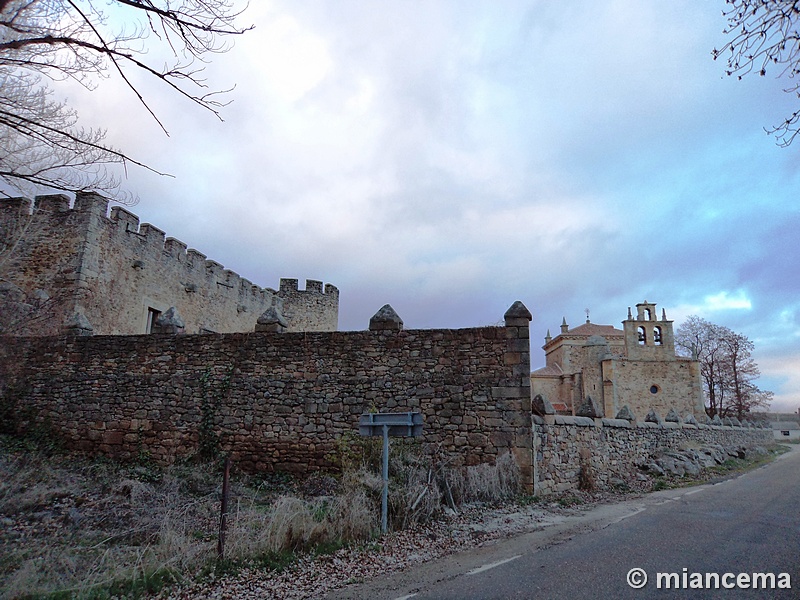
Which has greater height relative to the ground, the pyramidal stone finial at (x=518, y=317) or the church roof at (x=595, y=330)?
the church roof at (x=595, y=330)

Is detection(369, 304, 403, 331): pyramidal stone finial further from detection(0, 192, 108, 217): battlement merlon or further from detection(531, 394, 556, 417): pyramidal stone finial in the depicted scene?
detection(0, 192, 108, 217): battlement merlon

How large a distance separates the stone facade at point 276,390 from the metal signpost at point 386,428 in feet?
9.95

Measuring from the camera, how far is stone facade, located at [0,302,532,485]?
10617 mm

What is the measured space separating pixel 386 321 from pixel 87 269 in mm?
9189

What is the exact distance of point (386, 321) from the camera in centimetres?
1146

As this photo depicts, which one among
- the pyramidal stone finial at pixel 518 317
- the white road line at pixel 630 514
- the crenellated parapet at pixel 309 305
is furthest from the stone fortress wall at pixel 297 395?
the crenellated parapet at pixel 309 305

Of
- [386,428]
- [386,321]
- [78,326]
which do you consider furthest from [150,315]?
[386,428]

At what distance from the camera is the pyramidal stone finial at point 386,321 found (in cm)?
1144

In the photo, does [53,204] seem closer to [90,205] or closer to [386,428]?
[90,205]

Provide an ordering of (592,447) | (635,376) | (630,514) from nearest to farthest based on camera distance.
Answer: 1. (630,514)
2. (592,447)
3. (635,376)

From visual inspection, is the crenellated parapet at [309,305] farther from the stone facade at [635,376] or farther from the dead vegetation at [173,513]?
the stone facade at [635,376]

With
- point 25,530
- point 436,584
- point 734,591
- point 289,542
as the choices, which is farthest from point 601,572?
point 25,530

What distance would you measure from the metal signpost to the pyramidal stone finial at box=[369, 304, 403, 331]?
3797mm

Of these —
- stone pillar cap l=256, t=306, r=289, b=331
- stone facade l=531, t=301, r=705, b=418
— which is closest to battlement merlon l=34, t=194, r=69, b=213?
stone pillar cap l=256, t=306, r=289, b=331
